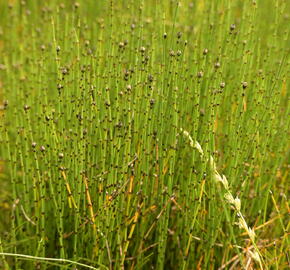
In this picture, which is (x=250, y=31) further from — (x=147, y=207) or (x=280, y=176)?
(x=147, y=207)

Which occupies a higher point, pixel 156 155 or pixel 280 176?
pixel 156 155

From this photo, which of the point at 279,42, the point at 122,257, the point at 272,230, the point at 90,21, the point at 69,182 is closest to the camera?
the point at 122,257

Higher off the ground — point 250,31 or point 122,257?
point 250,31

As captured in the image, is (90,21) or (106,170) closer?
(106,170)

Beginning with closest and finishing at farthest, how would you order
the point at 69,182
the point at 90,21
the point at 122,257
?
the point at 122,257, the point at 69,182, the point at 90,21

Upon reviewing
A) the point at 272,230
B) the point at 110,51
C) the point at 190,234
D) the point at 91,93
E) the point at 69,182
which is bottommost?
the point at 272,230

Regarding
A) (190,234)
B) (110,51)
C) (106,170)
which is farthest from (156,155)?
(110,51)

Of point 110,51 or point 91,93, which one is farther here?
point 110,51

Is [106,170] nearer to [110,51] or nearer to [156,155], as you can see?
[156,155]

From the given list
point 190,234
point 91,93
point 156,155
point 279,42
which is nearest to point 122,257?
point 190,234
